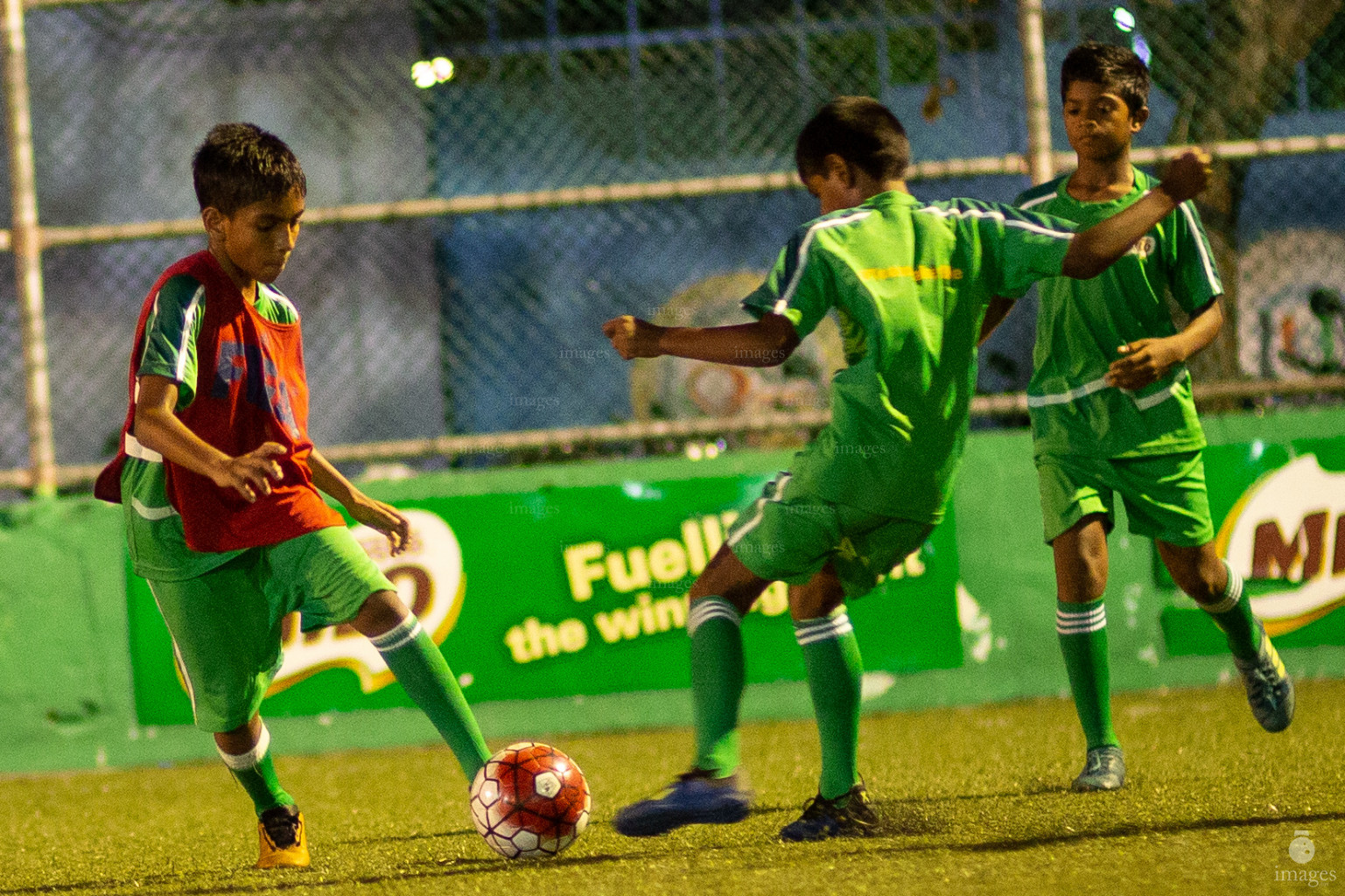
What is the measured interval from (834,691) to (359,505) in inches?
48.5

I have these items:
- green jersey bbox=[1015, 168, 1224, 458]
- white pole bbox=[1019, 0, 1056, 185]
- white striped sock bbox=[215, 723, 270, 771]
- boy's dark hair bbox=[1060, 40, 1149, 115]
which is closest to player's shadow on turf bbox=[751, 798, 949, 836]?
green jersey bbox=[1015, 168, 1224, 458]

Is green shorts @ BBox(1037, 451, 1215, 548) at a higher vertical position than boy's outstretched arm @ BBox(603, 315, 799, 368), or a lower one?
lower

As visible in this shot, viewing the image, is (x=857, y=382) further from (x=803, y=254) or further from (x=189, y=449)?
(x=189, y=449)

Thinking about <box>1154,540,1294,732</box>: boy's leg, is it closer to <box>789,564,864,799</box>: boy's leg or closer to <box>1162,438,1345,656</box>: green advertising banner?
<box>789,564,864,799</box>: boy's leg

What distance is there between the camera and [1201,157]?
3217mm

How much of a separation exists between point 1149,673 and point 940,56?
13.7 feet

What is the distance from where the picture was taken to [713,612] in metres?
3.36

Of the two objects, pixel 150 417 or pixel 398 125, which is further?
pixel 398 125

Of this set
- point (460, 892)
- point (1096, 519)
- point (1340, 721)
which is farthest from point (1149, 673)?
point (460, 892)

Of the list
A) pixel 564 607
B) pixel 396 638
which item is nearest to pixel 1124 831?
pixel 396 638

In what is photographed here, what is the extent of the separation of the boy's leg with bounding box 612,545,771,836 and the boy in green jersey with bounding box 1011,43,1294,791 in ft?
3.48

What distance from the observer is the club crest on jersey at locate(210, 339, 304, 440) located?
333 centimetres

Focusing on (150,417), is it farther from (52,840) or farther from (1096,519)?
(1096,519)

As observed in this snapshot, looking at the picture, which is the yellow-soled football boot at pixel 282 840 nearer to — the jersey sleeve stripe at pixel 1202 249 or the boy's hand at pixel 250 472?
the boy's hand at pixel 250 472
